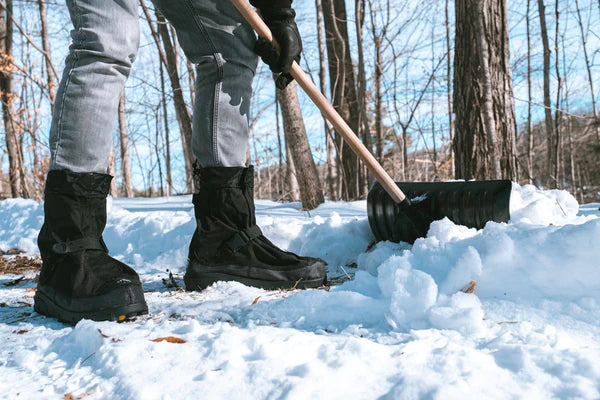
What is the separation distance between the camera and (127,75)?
1.53 m

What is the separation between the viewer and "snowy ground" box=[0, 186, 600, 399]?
835mm

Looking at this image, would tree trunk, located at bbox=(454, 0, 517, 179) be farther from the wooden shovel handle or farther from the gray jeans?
the gray jeans

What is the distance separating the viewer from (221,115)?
68.2 inches

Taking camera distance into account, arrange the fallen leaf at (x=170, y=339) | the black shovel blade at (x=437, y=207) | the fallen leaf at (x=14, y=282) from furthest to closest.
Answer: the fallen leaf at (x=14, y=282) < the black shovel blade at (x=437, y=207) < the fallen leaf at (x=170, y=339)

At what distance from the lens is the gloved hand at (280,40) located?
171 cm

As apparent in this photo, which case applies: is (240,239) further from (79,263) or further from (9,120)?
(9,120)

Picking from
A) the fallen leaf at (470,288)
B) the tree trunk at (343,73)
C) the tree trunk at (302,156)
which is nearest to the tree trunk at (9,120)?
the tree trunk at (343,73)

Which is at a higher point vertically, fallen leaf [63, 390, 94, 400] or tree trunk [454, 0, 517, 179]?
tree trunk [454, 0, 517, 179]

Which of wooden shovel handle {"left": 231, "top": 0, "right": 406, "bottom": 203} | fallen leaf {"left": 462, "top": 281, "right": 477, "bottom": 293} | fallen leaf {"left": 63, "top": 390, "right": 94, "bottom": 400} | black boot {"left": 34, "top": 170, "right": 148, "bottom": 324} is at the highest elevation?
wooden shovel handle {"left": 231, "top": 0, "right": 406, "bottom": 203}

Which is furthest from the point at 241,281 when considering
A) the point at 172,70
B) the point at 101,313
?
the point at 172,70

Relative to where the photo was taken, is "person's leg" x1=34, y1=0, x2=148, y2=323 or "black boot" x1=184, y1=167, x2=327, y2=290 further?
"black boot" x1=184, y1=167, x2=327, y2=290

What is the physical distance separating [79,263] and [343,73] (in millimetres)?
7289

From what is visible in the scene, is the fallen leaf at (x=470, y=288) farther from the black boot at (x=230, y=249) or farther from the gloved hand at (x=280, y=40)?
the gloved hand at (x=280, y=40)

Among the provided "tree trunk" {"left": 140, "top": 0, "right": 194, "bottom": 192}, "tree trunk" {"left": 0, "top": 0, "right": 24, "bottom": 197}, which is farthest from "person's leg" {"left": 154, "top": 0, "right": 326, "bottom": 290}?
"tree trunk" {"left": 0, "top": 0, "right": 24, "bottom": 197}
